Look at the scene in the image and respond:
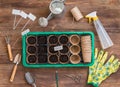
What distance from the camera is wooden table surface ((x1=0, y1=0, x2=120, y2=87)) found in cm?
190

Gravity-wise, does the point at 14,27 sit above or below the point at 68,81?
above

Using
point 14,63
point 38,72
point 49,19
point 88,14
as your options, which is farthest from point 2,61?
point 88,14

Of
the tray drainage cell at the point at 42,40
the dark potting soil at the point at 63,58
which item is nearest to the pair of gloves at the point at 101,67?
the dark potting soil at the point at 63,58

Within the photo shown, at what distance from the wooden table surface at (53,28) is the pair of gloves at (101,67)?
24 millimetres

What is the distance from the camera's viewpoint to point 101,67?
1.91 meters

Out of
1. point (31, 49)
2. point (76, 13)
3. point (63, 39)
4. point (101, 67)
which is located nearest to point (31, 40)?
point (31, 49)

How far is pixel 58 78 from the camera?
75.0 inches

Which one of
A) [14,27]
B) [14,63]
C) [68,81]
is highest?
[14,27]

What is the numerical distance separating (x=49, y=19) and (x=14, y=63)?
267 millimetres

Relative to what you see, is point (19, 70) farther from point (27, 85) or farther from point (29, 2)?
point (29, 2)

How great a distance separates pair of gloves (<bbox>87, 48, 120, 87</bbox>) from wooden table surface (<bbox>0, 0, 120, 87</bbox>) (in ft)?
0.08

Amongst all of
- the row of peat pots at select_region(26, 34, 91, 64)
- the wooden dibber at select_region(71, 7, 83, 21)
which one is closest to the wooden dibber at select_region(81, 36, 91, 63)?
the row of peat pots at select_region(26, 34, 91, 64)

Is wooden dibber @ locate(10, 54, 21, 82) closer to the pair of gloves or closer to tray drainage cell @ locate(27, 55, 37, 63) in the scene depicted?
tray drainage cell @ locate(27, 55, 37, 63)

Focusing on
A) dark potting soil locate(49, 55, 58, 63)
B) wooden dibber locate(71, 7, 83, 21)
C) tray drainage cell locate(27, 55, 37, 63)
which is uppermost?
wooden dibber locate(71, 7, 83, 21)
